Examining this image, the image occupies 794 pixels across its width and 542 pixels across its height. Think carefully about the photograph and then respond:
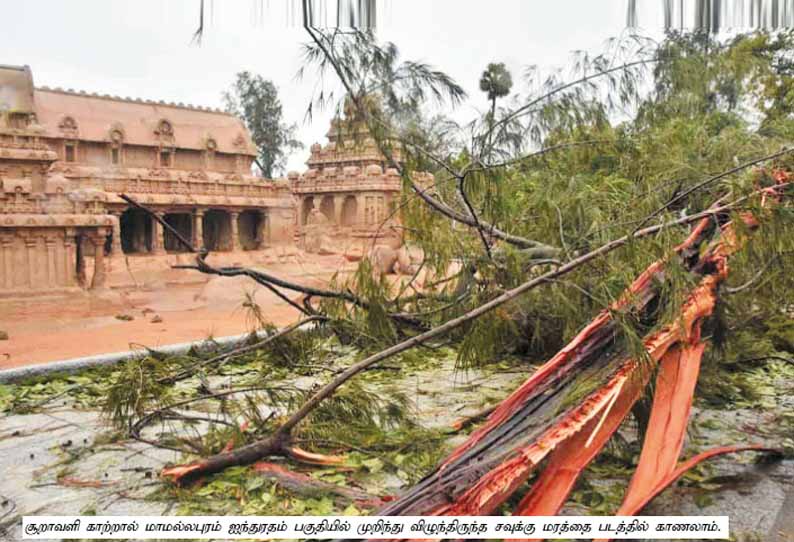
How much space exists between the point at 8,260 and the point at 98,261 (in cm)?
167

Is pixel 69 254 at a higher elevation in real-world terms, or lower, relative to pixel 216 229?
lower

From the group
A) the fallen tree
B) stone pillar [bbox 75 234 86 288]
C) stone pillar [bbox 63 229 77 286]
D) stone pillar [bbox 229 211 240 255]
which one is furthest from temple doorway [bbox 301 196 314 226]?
the fallen tree

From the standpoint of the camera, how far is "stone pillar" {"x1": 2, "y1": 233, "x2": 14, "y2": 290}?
11.3 meters

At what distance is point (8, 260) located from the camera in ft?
37.3

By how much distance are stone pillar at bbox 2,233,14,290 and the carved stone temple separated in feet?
10.0

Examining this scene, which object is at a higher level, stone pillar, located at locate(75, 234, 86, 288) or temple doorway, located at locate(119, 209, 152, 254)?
temple doorway, located at locate(119, 209, 152, 254)

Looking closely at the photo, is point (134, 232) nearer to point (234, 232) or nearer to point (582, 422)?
point (234, 232)

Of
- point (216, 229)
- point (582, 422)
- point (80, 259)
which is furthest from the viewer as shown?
point (216, 229)

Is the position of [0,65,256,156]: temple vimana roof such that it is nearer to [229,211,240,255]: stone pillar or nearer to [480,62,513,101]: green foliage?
[229,211,240,255]: stone pillar

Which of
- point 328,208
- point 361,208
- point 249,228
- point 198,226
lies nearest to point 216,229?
point 249,228

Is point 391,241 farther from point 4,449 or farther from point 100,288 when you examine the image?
point 4,449

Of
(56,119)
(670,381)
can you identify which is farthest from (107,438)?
(56,119)
